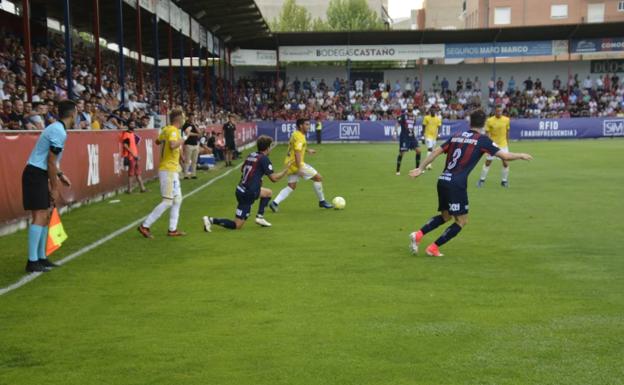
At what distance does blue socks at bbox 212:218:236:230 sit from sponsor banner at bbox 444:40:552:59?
42.8 m

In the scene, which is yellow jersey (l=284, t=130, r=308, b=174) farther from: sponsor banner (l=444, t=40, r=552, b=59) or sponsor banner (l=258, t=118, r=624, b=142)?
sponsor banner (l=444, t=40, r=552, b=59)

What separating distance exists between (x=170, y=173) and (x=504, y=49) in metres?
44.9

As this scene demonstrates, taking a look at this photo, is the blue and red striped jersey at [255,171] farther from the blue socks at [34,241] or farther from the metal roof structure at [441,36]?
the metal roof structure at [441,36]

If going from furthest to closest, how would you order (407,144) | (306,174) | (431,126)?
1. (431,126)
2. (407,144)
3. (306,174)

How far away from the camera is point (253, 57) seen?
168 feet

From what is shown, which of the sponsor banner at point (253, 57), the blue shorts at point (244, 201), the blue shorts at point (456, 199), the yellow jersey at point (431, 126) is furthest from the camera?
the sponsor banner at point (253, 57)

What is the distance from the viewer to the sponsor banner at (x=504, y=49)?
51.6 m

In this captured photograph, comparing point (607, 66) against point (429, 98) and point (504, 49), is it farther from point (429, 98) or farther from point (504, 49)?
point (429, 98)

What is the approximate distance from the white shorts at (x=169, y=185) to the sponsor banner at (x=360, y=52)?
41.2 metres

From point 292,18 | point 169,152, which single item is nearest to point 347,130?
point 169,152

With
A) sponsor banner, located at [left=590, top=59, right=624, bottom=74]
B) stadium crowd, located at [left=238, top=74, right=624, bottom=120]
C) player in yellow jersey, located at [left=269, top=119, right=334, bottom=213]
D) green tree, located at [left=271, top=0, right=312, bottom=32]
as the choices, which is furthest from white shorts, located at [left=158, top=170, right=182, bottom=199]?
green tree, located at [left=271, top=0, right=312, bottom=32]

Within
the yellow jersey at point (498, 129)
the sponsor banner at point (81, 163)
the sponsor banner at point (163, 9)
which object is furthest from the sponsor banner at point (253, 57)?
the yellow jersey at point (498, 129)

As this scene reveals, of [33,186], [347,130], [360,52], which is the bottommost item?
[347,130]

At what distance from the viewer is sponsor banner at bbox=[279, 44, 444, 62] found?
51.2 metres
